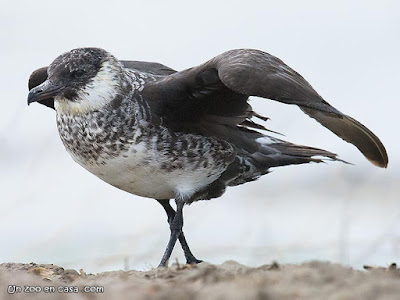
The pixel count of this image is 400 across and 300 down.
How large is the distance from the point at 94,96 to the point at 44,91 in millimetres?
356

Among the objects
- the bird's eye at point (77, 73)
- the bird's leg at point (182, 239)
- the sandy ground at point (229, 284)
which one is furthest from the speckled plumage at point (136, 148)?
the sandy ground at point (229, 284)

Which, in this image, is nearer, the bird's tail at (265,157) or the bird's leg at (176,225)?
the bird's leg at (176,225)

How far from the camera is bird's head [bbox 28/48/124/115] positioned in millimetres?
7133

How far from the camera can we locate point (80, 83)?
7211mm

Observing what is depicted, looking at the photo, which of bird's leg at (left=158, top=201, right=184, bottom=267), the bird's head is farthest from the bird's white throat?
bird's leg at (left=158, top=201, right=184, bottom=267)

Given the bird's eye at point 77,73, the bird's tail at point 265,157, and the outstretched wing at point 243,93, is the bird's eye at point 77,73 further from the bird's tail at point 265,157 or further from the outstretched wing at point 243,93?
the bird's tail at point 265,157

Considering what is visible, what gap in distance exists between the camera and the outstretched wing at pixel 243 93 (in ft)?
20.6

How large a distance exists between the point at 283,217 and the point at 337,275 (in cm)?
686

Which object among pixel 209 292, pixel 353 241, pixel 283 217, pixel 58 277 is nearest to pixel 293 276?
pixel 209 292

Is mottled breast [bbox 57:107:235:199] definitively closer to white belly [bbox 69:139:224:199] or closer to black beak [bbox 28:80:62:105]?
white belly [bbox 69:139:224:199]

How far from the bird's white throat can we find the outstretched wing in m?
0.29

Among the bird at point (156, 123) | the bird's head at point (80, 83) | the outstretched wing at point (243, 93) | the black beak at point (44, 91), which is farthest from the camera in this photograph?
the bird's head at point (80, 83)

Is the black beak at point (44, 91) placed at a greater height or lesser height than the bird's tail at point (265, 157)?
greater

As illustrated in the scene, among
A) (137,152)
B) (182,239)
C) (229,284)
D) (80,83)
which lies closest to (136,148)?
(137,152)
